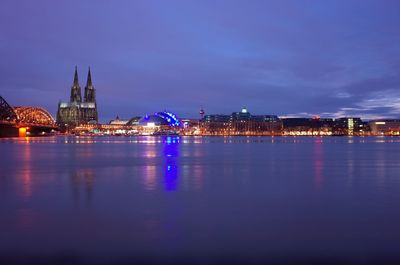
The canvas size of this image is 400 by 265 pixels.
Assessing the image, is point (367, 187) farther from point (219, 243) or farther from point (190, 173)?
point (219, 243)

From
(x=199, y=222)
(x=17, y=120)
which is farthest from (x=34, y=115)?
(x=199, y=222)

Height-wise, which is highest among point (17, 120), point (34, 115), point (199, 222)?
point (34, 115)

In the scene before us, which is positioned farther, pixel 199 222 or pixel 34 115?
pixel 34 115

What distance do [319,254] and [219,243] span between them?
199 centimetres

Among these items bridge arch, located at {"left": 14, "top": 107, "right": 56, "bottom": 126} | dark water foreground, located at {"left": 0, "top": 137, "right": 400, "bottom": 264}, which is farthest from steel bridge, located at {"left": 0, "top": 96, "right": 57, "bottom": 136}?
dark water foreground, located at {"left": 0, "top": 137, "right": 400, "bottom": 264}

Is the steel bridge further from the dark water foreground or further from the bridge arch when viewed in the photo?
the dark water foreground

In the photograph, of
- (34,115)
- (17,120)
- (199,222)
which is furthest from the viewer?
(34,115)

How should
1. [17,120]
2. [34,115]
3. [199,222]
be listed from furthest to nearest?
[34,115] < [17,120] < [199,222]

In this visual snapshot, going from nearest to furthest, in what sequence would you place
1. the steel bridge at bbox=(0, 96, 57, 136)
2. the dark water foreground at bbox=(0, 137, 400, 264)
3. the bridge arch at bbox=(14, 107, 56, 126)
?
the dark water foreground at bbox=(0, 137, 400, 264) < the steel bridge at bbox=(0, 96, 57, 136) < the bridge arch at bbox=(14, 107, 56, 126)

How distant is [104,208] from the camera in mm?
14164

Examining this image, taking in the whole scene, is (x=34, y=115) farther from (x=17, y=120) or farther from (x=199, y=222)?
(x=199, y=222)

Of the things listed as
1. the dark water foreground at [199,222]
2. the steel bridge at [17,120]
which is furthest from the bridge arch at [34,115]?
the dark water foreground at [199,222]

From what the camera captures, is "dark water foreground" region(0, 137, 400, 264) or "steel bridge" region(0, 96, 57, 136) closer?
"dark water foreground" region(0, 137, 400, 264)

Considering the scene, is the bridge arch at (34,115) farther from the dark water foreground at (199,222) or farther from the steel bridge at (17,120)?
the dark water foreground at (199,222)
